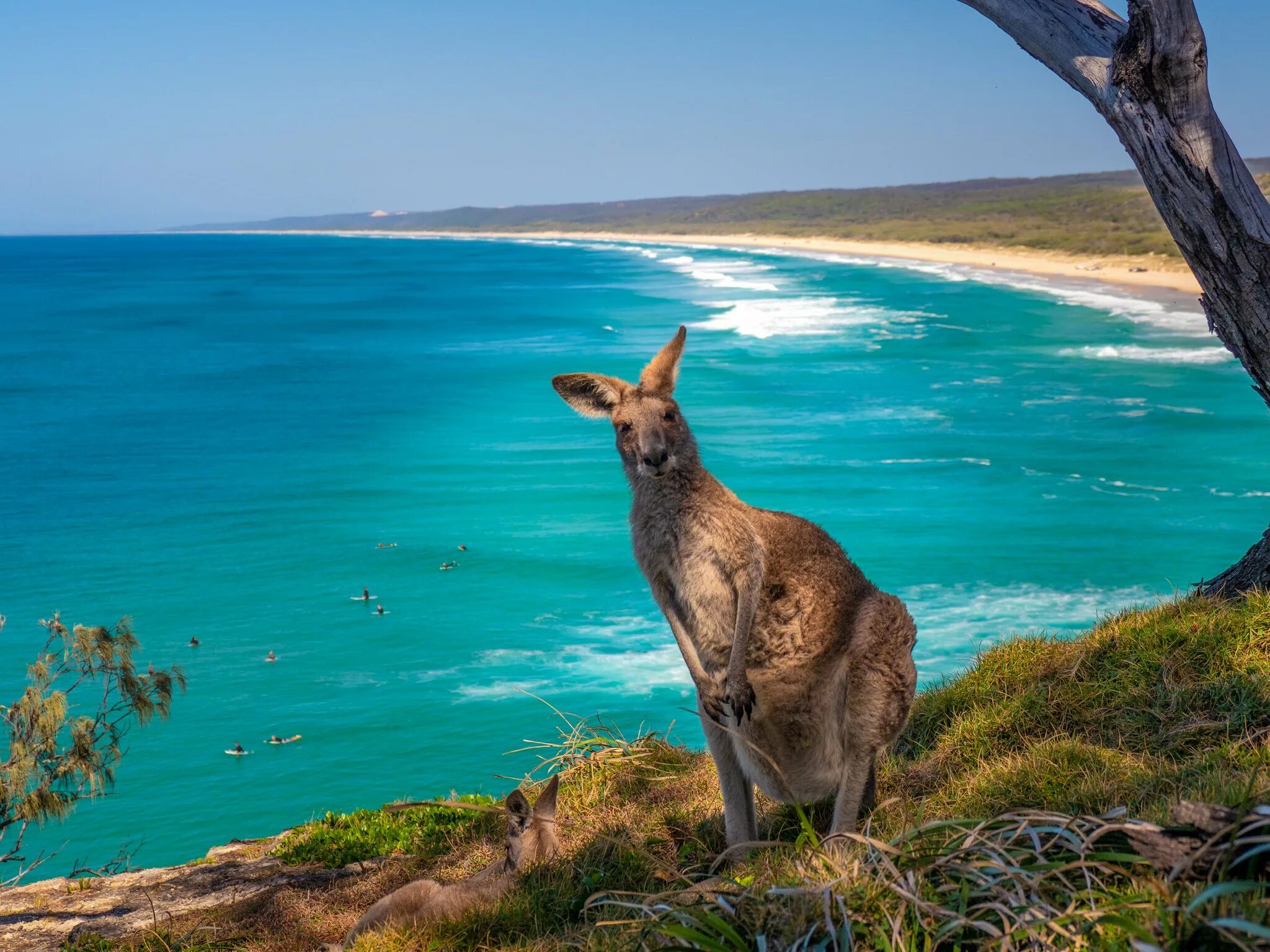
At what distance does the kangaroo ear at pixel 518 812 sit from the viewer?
4.20 m

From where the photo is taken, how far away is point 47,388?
43312mm

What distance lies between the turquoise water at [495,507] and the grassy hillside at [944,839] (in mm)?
2679

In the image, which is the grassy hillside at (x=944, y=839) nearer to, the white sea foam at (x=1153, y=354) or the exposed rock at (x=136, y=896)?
the exposed rock at (x=136, y=896)

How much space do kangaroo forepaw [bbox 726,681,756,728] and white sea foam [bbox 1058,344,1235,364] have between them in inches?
1446

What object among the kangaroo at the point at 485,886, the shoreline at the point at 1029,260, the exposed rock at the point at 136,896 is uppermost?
the shoreline at the point at 1029,260

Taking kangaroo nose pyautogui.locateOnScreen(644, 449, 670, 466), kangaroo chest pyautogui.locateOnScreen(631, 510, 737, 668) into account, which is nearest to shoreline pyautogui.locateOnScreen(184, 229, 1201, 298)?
kangaroo chest pyautogui.locateOnScreen(631, 510, 737, 668)

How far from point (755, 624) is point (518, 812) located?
120 cm

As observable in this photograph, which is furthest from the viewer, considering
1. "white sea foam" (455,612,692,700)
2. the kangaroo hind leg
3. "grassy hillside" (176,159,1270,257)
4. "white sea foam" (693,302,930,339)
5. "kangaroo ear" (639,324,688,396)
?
"grassy hillside" (176,159,1270,257)

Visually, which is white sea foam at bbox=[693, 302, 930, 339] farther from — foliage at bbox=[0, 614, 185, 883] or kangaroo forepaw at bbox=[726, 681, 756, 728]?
kangaroo forepaw at bbox=[726, 681, 756, 728]

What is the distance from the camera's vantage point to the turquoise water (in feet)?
46.8

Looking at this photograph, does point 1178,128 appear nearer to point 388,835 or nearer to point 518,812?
point 518,812

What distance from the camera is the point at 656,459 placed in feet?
12.8

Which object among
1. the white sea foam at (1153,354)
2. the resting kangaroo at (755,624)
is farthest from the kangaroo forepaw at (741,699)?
the white sea foam at (1153,354)

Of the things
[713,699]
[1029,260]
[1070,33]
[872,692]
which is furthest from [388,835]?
[1029,260]
